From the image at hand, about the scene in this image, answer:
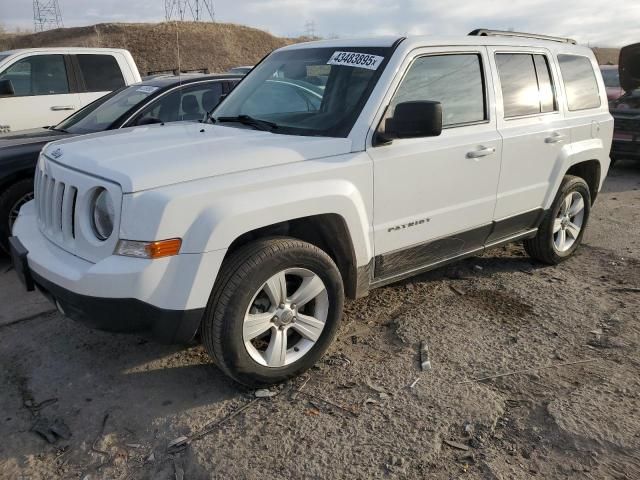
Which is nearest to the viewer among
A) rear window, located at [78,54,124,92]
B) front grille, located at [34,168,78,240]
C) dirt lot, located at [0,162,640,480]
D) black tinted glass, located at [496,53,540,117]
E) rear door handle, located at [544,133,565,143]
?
dirt lot, located at [0,162,640,480]

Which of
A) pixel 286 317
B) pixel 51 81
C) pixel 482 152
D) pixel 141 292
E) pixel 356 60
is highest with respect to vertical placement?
pixel 356 60

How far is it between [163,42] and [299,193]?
1802 inches

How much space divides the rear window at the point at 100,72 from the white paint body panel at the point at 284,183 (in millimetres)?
4639

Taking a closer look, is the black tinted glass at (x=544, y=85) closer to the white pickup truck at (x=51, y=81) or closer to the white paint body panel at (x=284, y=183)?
the white paint body panel at (x=284, y=183)

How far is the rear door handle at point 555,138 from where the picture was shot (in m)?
4.32

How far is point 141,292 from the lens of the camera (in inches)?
99.5

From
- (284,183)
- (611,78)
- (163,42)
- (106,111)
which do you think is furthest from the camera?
(163,42)

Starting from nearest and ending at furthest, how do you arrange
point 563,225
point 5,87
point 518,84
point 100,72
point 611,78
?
point 518,84 < point 563,225 < point 5,87 < point 100,72 < point 611,78

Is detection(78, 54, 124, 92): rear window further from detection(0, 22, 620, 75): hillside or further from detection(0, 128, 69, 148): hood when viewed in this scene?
detection(0, 22, 620, 75): hillside

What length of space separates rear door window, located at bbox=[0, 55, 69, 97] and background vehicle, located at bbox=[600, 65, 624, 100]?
986 centimetres

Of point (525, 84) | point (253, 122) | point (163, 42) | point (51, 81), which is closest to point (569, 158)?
point (525, 84)

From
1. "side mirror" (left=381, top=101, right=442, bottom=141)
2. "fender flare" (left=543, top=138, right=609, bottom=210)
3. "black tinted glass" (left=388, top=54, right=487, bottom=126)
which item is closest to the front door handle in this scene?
"black tinted glass" (left=388, top=54, right=487, bottom=126)

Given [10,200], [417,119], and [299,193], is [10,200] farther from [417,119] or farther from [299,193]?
[417,119]

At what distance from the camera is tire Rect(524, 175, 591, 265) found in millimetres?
4730
